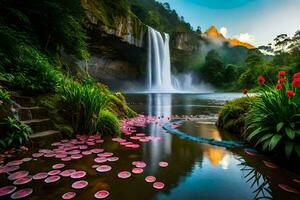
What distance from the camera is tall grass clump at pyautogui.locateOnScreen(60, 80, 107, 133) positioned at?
354cm

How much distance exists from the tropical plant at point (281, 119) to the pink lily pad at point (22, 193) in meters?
2.53

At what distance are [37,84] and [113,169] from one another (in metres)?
2.62

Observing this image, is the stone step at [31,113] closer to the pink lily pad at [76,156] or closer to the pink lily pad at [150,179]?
the pink lily pad at [76,156]

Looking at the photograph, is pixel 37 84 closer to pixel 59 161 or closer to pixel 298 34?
pixel 59 161

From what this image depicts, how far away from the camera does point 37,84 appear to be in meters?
3.81

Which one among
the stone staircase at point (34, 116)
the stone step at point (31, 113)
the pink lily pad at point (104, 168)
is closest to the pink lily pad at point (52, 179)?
the pink lily pad at point (104, 168)

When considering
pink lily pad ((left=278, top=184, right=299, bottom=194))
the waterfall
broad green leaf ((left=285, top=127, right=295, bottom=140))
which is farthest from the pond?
the waterfall

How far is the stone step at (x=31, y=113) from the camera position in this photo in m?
3.18

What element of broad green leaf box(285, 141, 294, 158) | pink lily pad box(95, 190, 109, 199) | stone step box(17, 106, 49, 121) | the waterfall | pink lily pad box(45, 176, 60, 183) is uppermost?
the waterfall

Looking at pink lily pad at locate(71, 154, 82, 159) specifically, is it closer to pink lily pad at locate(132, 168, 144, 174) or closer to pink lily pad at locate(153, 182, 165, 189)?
pink lily pad at locate(132, 168, 144, 174)

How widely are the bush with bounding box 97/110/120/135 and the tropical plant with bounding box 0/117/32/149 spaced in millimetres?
1313

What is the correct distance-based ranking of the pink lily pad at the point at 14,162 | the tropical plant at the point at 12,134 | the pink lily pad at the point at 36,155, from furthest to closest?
the tropical plant at the point at 12,134, the pink lily pad at the point at 36,155, the pink lily pad at the point at 14,162

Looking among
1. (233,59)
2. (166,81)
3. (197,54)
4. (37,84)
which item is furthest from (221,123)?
(233,59)

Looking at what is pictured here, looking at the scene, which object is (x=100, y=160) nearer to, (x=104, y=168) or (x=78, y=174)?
(x=104, y=168)
